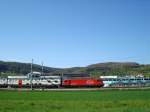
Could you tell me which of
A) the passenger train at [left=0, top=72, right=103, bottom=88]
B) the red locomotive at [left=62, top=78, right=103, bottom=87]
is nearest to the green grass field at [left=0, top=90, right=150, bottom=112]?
the red locomotive at [left=62, top=78, right=103, bottom=87]

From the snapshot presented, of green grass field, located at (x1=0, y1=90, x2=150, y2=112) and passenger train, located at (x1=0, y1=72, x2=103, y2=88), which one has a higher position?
passenger train, located at (x1=0, y1=72, x2=103, y2=88)

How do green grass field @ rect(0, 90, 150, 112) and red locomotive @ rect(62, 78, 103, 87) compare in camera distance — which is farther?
red locomotive @ rect(62, 78, 103, 87)

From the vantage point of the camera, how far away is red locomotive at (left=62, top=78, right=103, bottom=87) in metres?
108

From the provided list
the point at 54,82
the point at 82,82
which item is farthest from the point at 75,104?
the point at 82,82

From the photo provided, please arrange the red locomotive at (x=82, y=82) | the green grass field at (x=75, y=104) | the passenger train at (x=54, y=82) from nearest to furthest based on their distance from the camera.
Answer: the green grass field at (x=75, y=104) → the red locomotive at (x=82, y=82) → the passenger train at (x=54, y=82)

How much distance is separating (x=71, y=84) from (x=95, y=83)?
27.0 ft

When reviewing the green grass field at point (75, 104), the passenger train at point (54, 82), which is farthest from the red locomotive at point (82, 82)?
the green grass field at point (75, 104)

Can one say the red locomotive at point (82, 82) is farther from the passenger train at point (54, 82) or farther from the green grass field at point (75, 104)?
the green grass field at point (75, 104)

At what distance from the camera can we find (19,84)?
111938 mm

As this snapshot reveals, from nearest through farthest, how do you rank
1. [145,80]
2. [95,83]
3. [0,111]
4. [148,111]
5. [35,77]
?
[148,111] → [0,111] → [95,83] → [35,77] → [145,80]

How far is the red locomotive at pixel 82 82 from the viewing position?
108 m

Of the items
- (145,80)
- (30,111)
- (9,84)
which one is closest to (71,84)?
(9,84)

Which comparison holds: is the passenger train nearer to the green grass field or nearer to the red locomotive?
the red locomotive

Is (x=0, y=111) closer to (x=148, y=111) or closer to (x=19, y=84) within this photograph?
(x=148, y=111)
